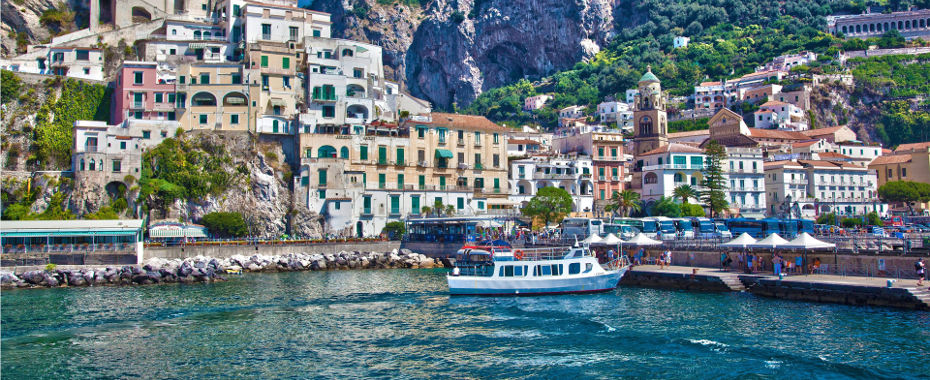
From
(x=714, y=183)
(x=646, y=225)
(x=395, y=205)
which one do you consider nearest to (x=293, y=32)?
(x=395, y=205)

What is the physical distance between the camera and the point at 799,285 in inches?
1212

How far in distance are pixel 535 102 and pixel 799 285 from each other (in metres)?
119

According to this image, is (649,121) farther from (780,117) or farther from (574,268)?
(574,268)

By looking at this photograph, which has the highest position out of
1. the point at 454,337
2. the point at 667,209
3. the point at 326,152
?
the point at 326,152

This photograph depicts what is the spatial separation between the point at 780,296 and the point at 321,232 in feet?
118

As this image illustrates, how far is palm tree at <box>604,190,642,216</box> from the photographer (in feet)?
218

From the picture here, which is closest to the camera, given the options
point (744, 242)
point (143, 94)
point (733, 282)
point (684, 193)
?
point (733, 282)

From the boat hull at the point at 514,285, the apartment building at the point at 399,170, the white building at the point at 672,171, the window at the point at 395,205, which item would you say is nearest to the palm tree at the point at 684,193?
the white building at the point at 672,171

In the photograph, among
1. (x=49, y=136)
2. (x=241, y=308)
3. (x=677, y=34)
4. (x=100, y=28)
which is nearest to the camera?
(x=241, y=308)

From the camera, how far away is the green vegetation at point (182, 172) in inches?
2104

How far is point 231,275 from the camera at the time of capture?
46.0m

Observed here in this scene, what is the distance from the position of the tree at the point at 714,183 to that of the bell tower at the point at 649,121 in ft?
69.8

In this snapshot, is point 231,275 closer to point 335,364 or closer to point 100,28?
point 335,364

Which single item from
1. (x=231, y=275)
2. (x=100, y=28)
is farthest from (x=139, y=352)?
(x=100, y=28)
